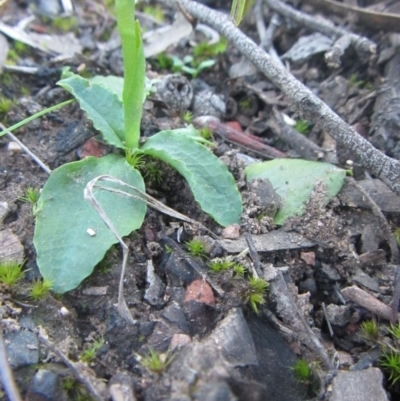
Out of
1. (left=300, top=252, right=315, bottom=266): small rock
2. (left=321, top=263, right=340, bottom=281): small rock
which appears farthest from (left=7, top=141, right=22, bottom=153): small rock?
(left=321, top=263, right=340, bottom=281): small rock

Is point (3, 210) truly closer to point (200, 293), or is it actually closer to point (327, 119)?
point (200, 293)

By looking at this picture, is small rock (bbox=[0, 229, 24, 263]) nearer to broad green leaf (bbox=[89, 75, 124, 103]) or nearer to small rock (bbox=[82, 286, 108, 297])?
small rock (bbox=[82, 286, 108, 297])

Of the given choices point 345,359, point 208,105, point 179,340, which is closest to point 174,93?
point 208,105

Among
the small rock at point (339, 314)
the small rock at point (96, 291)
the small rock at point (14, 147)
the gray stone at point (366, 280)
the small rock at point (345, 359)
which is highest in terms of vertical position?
the small rock at point (14, 147)

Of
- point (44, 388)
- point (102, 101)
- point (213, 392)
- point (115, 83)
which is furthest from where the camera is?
point (115, 83)

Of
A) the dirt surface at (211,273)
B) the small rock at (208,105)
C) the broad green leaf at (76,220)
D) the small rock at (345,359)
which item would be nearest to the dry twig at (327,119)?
the dirt surface at (211,273)

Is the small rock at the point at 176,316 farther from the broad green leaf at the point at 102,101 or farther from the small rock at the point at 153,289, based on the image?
the broad green leaf at the point at 102,101

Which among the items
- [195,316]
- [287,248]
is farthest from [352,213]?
[195,316]
